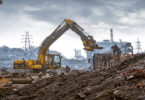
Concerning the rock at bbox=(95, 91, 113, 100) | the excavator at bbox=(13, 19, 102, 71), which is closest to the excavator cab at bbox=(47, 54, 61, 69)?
the excavator at bbox=(13, 19, 102, 71)

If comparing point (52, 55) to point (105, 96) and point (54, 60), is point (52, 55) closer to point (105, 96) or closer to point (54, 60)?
point (54, 60)

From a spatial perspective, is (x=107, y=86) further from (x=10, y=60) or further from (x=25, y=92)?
(x=10, y=60)

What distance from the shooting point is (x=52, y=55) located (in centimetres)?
2511

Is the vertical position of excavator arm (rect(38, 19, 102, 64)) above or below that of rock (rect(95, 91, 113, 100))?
above

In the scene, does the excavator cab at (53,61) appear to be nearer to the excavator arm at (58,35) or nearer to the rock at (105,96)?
the excavator arm at (58,35)

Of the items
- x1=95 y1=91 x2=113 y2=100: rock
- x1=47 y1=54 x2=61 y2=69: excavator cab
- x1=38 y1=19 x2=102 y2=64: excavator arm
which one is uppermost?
x1=38 y1=19 x2=102 y2=64: excavator arm

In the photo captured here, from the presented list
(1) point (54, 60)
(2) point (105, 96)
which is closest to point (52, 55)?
(1) point (54, 60)

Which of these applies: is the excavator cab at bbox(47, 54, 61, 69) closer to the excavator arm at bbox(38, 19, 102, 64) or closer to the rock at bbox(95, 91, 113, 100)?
the excavator arm at bbox(38, 19, 102, 64)

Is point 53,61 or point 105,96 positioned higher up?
point 53,61

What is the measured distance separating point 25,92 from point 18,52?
113 metres

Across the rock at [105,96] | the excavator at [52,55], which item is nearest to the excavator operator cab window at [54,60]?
the excavator at [52,55]

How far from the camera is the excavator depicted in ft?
82.1

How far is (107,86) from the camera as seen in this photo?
7.49m

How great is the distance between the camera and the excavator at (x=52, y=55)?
82.1ft
